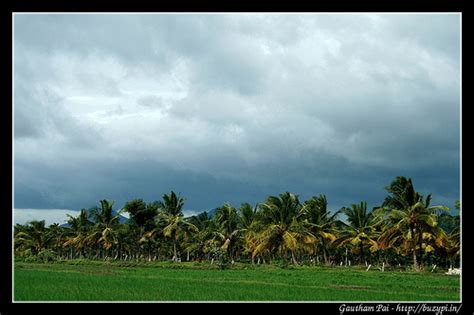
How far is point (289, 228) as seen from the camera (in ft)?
109

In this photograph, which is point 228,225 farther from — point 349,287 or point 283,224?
point 349,287

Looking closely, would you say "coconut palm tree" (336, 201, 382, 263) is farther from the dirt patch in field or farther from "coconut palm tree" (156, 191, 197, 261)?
the dirt patch in field

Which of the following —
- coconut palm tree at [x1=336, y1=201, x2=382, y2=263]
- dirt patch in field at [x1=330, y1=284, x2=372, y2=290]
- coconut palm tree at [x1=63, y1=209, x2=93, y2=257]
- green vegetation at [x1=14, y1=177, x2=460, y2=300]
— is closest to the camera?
green vegetation at [x1=14, y1=177, x2=460, y2=300]

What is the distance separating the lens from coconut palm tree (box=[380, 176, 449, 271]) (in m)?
27.0

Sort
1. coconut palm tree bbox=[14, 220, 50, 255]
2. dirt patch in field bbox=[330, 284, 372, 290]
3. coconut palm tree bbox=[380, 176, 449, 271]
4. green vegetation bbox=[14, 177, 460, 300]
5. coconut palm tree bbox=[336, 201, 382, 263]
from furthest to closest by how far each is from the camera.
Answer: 1. coconut palm tree bbox=[14, 220, 50, 255]
2. coconut palm tree bbox=[336, 201, 382, 263]
3. coconut palm tree bbox=[380, 176, 449, 271]
4. dirt patch in field bbox=[330, 284, 372, 290]
5. green vegetation bbox=[14, 177, 460, 300]

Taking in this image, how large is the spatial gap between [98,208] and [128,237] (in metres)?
5.34

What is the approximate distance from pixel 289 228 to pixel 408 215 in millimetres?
8709

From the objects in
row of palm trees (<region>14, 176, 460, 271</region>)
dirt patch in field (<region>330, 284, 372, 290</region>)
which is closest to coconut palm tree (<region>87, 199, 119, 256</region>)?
row of palm trees (<region>14, 176, 460, 271</region>)

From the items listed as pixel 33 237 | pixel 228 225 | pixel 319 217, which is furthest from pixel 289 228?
pixel 33 237

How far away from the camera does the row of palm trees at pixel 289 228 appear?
28.0m

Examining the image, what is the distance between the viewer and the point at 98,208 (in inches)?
1629

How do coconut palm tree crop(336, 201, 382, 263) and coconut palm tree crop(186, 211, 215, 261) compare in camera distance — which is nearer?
coconut palm tree crop(336, 201, 382, 263)
